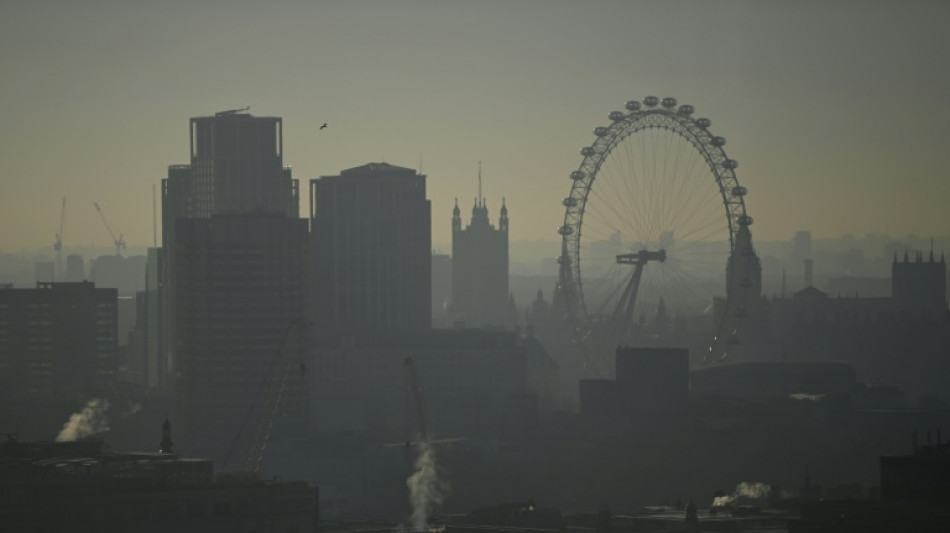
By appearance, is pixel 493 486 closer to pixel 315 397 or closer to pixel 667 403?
pixel 667 403

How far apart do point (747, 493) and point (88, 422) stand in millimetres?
42725

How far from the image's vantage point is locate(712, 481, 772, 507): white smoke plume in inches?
4728

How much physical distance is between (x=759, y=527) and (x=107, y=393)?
93619mm

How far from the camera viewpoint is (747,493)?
132 m

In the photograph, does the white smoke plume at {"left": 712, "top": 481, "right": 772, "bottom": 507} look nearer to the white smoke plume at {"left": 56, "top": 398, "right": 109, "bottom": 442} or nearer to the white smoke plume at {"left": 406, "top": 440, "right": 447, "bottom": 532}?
the white smoke plume at {"left": 406, "top": 440, "right": 447, "bottom": 532}

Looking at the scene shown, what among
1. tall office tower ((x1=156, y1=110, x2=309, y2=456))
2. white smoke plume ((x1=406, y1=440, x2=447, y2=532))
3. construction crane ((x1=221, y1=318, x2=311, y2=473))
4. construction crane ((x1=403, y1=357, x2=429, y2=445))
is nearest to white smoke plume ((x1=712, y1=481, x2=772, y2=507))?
white smoke plume ((x1=406, y1=440, x2=447, y2=532))

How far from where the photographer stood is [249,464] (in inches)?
5723

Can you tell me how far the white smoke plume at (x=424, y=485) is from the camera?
122925 mm

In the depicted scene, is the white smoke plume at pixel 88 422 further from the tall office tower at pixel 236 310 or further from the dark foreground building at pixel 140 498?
the dark foreground building at pixel 140 498

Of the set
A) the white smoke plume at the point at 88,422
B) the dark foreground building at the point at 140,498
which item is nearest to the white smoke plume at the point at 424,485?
the white smoke plume at the point at 88,422

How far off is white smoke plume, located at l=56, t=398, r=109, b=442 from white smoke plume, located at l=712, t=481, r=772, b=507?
3020cm

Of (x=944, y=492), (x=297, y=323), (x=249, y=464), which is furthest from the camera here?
(x=297, y=323)

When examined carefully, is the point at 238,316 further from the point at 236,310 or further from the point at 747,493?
the point at 747,493

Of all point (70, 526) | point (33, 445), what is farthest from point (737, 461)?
point (70, 526)
